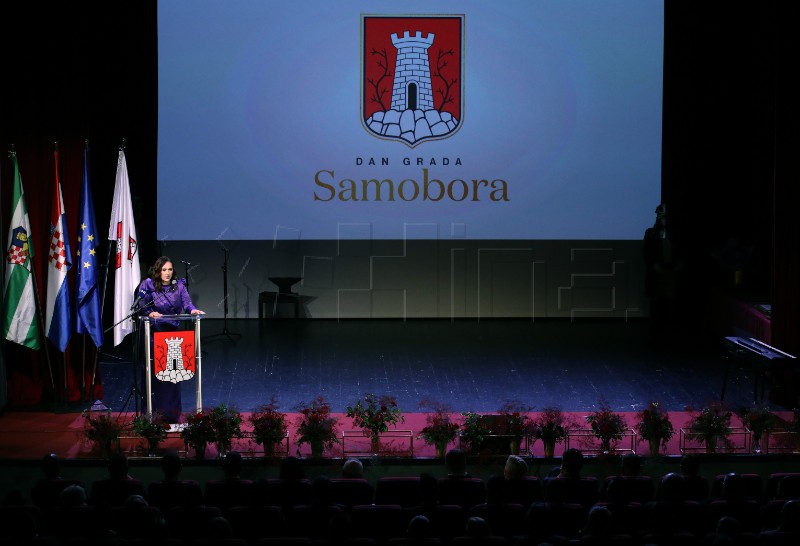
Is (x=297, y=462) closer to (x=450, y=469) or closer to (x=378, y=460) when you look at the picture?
(x=450, y=469)

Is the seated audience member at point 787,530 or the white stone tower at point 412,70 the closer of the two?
the seated audience member at point 787,530

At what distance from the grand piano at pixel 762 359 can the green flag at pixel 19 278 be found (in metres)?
5.89

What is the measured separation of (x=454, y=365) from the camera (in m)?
10.8

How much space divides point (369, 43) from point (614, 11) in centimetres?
296

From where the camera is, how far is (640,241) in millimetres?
13312

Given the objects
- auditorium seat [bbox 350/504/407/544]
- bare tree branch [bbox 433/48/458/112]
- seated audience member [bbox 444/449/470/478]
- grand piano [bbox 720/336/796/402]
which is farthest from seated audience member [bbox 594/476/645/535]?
bare tree branch [bbox 433/48/458/112]

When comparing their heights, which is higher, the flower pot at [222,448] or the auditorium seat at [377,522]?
the flower pot at [222,448]

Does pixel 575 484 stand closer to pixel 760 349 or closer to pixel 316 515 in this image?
pixel 316 515

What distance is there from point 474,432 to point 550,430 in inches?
20.9

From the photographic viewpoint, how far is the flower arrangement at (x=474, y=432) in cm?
737

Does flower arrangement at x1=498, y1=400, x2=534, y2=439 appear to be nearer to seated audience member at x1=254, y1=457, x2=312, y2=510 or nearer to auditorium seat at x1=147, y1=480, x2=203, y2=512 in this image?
seated audience member at x1=254, y1=457, x2=312, y2=510

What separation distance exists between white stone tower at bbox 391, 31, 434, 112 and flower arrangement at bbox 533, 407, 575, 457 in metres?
5.86

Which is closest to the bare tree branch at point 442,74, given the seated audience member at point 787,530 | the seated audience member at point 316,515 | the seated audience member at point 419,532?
the seated audience member at point 316,515

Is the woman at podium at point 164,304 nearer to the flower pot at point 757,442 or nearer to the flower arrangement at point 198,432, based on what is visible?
the flower arrangement at point 198,432
